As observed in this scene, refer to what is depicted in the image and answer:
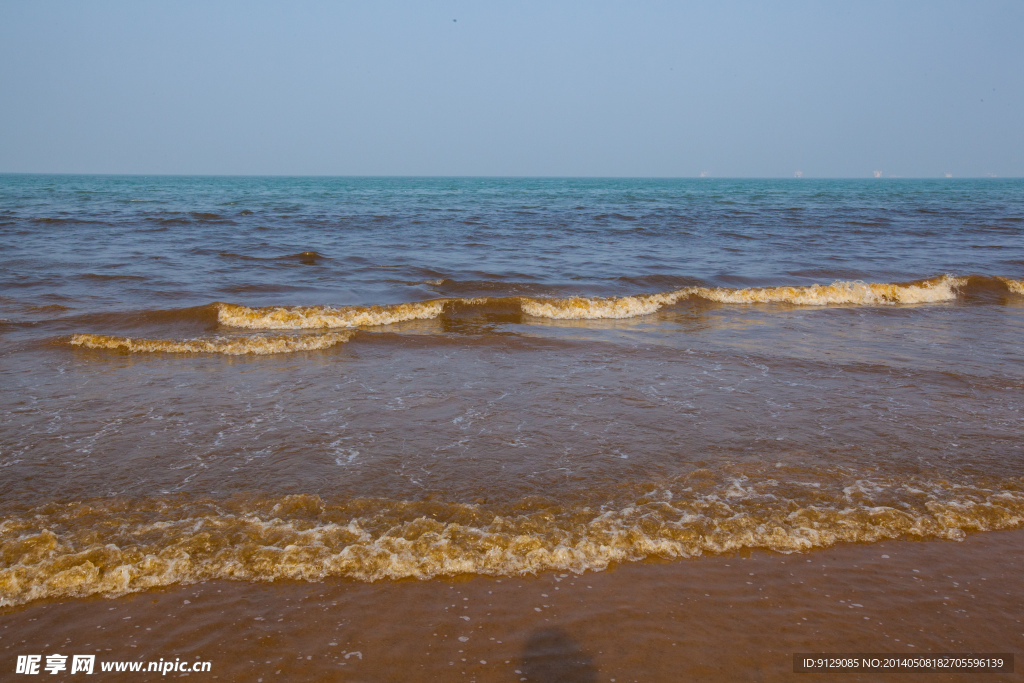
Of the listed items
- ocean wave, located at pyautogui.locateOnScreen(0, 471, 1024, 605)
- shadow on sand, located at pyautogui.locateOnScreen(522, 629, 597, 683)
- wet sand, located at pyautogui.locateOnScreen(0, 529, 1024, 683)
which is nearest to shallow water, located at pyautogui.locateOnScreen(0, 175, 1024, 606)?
ocean wave, located at pyautogui.locateOnScreen(0, 471, 1024, 605)

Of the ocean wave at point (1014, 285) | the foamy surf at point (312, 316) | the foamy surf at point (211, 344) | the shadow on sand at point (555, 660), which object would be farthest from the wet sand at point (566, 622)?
the ocean wave at point (1014, 285)

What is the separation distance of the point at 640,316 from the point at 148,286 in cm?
891

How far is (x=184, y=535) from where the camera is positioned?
371cm

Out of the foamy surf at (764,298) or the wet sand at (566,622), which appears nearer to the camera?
the wet sand at (566,622)

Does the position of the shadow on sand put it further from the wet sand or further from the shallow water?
the shallow water

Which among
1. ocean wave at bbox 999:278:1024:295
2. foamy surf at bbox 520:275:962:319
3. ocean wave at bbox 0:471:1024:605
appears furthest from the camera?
ocean wave at bbox 999:278:1024:295

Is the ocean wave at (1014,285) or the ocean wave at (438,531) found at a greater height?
the ocean wave at (1014,285)

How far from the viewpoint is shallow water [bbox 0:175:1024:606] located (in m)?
3.74

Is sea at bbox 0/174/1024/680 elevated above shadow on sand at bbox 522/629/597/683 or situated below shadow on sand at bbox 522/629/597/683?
above

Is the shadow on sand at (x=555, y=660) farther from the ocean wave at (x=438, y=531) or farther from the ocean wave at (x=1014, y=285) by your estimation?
the ocean wave at (x=1014, y=285)

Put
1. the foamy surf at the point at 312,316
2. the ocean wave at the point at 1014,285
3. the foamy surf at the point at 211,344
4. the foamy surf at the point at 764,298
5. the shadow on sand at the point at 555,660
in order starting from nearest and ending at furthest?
the shadow on sand at the point at 555,660 → the foamy surf at the point at 211,344 → the foamy surf at the point at 312,316 → the foamy surf at the point at 764,298 → the ocean wave at the point at 1014,285

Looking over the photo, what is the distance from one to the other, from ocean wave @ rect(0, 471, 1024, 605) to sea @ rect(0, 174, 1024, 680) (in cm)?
2

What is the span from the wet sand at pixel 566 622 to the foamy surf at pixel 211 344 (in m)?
5.15

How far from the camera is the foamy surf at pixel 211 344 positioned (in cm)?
802
